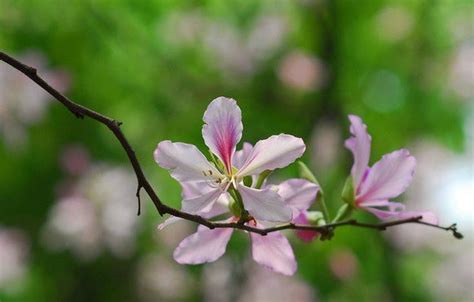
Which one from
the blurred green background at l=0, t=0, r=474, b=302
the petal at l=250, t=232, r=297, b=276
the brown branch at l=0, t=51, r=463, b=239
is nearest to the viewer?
the brown branch at l=0, t=51, r=463, b=239

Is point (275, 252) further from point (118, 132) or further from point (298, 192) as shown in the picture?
point (118, 132)

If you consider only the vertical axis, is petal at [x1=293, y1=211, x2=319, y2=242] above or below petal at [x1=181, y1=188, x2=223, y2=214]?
below

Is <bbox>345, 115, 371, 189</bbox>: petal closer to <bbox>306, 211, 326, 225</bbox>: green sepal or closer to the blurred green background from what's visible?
<bbox>306, 211, 326, 225</bbox>: green sepal

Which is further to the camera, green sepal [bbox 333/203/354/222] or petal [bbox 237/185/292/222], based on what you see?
green sepal [bbox 333/203/354/222]

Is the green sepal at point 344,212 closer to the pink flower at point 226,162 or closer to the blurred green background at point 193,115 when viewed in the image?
the pink flower at point 226,162

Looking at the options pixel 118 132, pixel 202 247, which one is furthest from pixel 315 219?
pixel 118 132

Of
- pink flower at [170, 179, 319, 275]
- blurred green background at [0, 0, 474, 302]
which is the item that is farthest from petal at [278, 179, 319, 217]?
blurred green background at [0, 0, 474, 302]

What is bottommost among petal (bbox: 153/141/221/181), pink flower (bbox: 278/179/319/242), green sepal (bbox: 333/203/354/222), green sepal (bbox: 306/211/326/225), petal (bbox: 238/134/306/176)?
green sepal (bbox: 333/203/354/222)

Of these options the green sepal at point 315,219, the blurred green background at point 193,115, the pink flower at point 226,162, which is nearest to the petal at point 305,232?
the green sepal at point 315,219
